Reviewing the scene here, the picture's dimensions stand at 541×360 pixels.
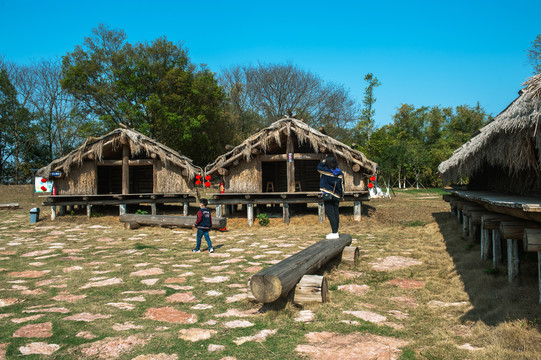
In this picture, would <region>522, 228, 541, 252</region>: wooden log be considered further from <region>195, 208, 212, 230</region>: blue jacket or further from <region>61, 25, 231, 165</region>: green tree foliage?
<region>61, 25, 231, 165</region>: green tree foliage

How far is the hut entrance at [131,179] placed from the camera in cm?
2114

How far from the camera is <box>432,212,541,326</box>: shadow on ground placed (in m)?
4.40

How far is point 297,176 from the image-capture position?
20250 mm

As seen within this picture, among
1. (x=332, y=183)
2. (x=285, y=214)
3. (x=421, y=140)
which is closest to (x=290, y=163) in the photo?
(x=285, y=214)

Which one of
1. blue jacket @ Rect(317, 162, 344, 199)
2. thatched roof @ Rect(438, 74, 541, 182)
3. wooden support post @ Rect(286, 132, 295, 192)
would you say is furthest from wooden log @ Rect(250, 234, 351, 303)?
wooden support post @ Rect(286, 132, 295, 192)

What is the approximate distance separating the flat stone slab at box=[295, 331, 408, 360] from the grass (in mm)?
121

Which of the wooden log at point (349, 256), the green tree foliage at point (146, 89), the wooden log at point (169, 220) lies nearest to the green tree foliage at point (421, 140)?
the green tree foliage at point (146, 89)

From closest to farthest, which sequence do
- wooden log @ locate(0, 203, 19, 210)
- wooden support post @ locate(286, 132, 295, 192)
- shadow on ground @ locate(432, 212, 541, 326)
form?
shadow on ground @ locate(432, 212, 541, 326)
wooden support post @ locate(286, 132, 295, 192)
wooden log @ locate(0, 203, 19, 210)

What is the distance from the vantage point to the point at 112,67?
29.2 metres

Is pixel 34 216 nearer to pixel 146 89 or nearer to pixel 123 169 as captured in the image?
pixel 123 169

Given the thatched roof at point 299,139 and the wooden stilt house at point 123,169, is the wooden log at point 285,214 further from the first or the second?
the wooden stilt house at point 123,169

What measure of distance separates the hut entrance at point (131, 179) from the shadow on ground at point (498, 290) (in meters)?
18.6

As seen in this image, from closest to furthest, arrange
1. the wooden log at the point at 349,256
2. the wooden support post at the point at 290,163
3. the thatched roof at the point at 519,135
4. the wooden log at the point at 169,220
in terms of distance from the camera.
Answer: the thatched roof at the point at 519,135 < the wooden log at the point at 349,256 < the wooden log at the point at 169,220 < the wooden support post at the point at 290,163

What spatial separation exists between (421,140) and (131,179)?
130 ft
